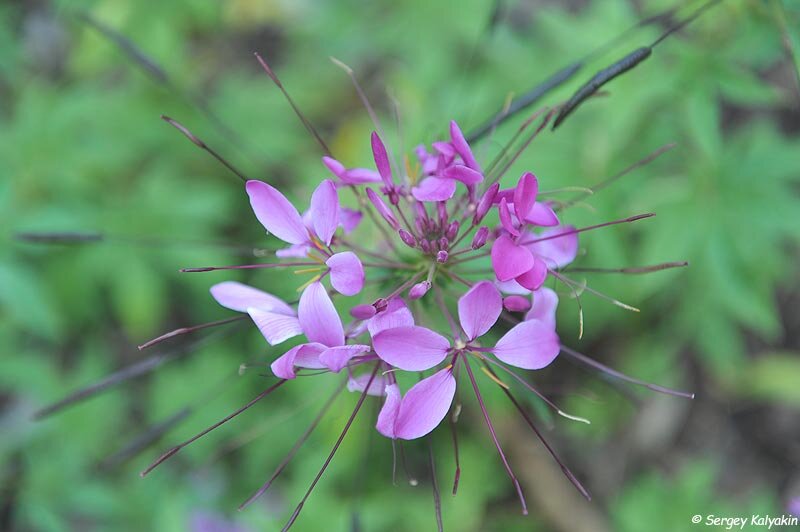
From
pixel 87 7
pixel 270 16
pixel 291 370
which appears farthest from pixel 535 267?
pixel 270 16

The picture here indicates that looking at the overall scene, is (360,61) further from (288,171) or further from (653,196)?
(653,196)

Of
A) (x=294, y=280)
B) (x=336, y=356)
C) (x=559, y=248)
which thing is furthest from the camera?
(x=294, y=280)

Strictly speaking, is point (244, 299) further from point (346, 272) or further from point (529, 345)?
point (529, 345)

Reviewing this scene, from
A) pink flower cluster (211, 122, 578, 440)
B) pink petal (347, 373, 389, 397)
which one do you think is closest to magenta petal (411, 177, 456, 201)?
pink flower cluster (211, 122, 578, 440)

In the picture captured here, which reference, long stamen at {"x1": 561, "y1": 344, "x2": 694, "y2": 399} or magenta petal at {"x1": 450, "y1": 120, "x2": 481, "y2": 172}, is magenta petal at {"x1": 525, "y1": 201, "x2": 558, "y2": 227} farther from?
long stamen at {"x1": 561, "y1": 344, "x2": 694, "y2": 399}

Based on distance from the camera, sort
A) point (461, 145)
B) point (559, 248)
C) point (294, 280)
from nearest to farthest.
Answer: point (461, 145)
point (559, 248)
point (294, 280)

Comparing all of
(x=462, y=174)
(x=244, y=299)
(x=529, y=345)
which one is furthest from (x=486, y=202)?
(x=244, y=299)
